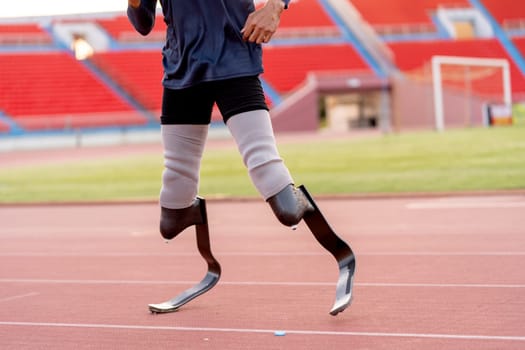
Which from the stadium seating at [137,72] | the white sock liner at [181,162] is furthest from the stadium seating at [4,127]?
the white sock liner at [181,162]

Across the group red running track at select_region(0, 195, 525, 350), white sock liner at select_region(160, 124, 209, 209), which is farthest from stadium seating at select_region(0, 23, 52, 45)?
white sock liner at select_region(160, 124, 209, 209)

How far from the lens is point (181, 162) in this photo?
438cm

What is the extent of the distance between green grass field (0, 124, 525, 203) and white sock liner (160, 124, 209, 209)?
9094mm

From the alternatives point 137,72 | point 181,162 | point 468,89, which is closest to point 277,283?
point 181,162

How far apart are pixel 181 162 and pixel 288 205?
2.13 ft

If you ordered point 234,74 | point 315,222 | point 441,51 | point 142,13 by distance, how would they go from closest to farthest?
point 234,74 < point 315,222 < point 142,13 < point 441,51

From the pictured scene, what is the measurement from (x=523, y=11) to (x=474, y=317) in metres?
54.1

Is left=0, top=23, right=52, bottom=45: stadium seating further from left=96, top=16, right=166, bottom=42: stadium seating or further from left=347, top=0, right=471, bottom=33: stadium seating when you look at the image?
left=347, top=0, right=471, bottom=33: stadium seating

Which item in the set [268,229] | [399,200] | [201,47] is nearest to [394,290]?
[201,47]

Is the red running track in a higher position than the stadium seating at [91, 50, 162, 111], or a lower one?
higher

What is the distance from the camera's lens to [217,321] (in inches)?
174

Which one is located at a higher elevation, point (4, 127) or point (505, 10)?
point (505, 10)

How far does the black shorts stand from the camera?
13.2 feet

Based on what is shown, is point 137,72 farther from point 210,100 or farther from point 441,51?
point 210,100
